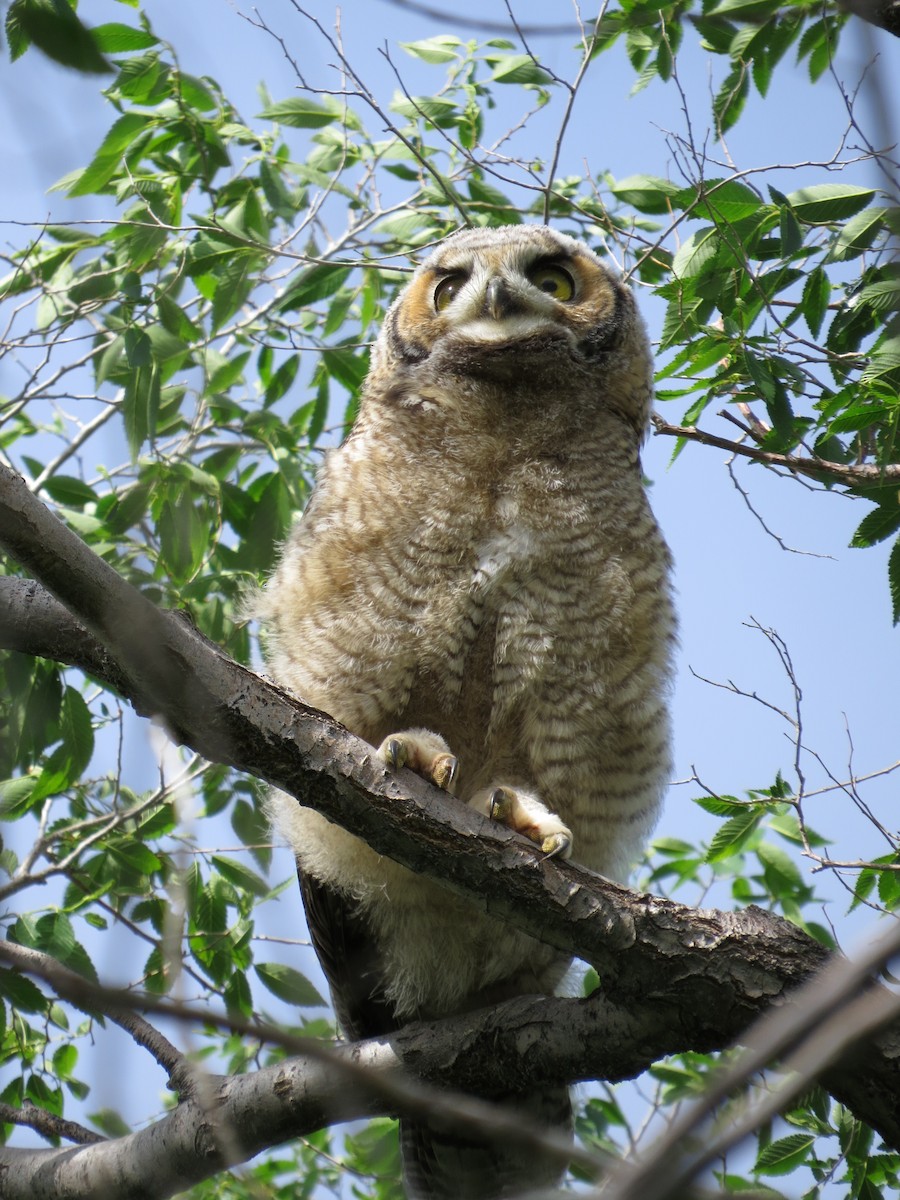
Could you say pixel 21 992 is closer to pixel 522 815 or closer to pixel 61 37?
pixel 522 815

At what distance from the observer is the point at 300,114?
13.3 feet

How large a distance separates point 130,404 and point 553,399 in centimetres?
125

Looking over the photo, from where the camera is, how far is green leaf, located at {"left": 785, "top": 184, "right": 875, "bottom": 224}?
119 inches

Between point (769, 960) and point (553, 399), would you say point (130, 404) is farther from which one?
point (769, 960)

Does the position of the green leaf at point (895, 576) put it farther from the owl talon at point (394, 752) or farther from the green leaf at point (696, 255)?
the owl talon at point (394, 752)

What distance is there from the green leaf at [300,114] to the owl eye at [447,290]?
870 mm

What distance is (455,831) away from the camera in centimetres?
234

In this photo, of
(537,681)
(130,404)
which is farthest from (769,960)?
(130,404)

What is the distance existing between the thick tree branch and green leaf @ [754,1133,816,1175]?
0.84 meters

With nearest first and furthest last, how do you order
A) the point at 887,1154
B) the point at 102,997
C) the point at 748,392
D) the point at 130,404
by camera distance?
the point at 102,997
the point at 887,1154
the point at 748,392
the point at 130,404

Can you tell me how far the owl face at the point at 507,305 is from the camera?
11.0ft

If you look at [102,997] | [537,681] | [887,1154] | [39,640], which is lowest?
[102,997]

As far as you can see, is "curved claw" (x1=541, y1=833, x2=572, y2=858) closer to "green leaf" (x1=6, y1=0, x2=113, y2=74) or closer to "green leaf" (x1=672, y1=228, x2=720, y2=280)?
"green leaf" (x1=672, y1=228, x2=720, y2=280)

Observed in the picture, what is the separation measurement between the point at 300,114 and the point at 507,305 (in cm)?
126
